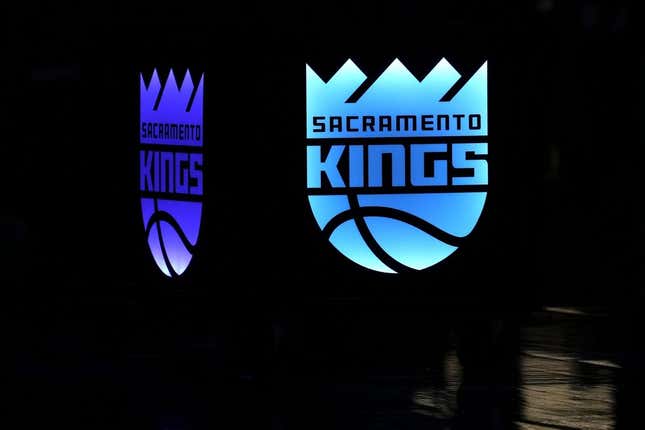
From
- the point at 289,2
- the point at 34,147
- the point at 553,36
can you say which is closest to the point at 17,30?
the point at 34,147

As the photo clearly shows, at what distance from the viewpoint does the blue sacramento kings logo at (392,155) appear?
12008 mm

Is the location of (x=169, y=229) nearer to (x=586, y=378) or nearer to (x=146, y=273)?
(x=146, y=273)

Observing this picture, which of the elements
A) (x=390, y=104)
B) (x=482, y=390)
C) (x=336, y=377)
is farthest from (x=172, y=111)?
(x=482, y=390)

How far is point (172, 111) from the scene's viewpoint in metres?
12.7

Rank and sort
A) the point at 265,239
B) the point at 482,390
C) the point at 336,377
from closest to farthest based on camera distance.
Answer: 1. the point at 482,390
2. the point at 265,239
3. the point at 336,377

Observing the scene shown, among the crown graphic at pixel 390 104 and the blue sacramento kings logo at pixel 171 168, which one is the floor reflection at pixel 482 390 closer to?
the blue sacramento kings logo at pixel 171 168

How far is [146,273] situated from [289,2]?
2608mm

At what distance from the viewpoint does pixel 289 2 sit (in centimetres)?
1211

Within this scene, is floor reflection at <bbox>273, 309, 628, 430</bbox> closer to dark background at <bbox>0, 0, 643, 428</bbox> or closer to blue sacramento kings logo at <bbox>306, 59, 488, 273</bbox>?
dark background at <bbox>0, 0, 643, 428</bbox>

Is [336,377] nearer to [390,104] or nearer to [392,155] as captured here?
[392,155]

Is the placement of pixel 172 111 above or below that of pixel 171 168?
above

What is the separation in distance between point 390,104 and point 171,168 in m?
1.69

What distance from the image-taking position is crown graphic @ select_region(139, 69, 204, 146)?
40.5 feet

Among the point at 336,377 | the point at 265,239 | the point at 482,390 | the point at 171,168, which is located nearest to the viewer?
the point at 482,390
